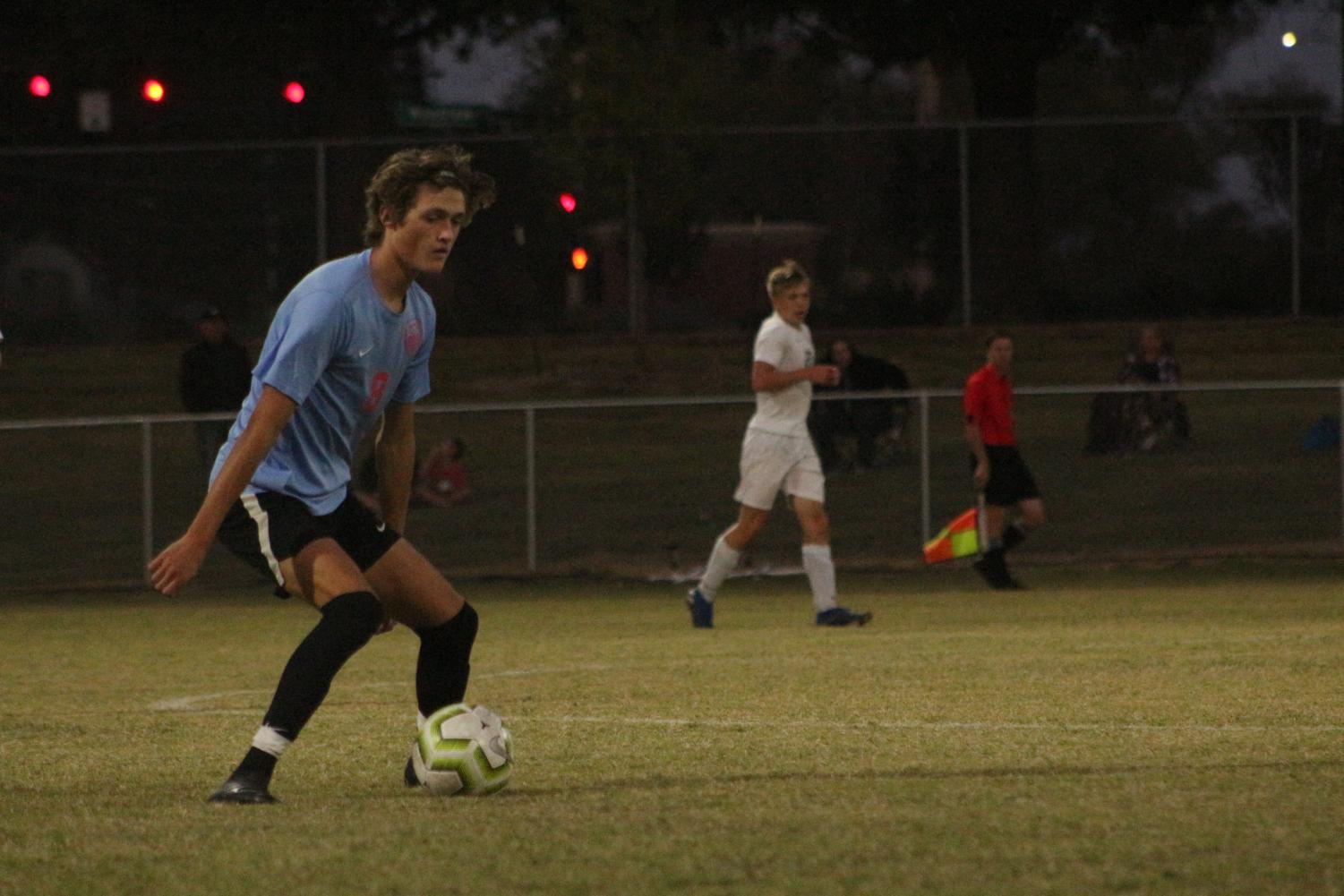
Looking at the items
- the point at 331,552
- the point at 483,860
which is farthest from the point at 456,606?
the point at 483,860

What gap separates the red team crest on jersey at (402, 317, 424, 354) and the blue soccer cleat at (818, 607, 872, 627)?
6.93 metres

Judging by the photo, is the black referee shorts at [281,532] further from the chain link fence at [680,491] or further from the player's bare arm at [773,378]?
the chain link fence at [680,491]

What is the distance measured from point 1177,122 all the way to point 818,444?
30.7ft

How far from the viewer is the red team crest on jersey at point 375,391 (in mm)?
6500

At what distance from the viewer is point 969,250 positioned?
2603 centimetres

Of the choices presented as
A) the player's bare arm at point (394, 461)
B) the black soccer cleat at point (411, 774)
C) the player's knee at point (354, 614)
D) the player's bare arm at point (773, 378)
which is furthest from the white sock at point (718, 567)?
the player's knee at point (354, 614)

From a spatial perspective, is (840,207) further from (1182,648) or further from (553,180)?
(1182,648)

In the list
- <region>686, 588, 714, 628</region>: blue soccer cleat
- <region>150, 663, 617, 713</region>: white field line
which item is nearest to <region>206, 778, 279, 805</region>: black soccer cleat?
<region>150, 663, 617, 713</region>: white field line

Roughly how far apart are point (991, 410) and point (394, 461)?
33.1 ft

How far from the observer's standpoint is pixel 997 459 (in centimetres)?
1659

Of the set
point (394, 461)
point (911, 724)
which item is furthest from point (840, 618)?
point (394, 461)

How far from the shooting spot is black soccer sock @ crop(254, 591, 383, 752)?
6.31m

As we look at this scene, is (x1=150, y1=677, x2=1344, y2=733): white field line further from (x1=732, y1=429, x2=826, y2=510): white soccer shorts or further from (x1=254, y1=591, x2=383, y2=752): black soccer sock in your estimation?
(x1=732, y1=429, x2=826, y2=510): white soccer shorts

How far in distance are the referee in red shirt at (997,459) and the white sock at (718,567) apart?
10.9 ft
